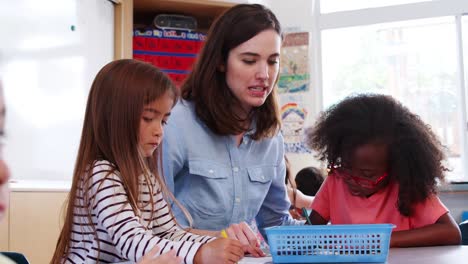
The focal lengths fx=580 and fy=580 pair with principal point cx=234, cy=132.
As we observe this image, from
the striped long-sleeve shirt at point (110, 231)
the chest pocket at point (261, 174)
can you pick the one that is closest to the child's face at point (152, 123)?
the striped long-sleeve shirt at point (110, 231)

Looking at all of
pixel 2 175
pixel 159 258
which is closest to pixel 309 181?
pixel 159 258

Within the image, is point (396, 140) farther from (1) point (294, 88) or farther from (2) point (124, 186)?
(1) point (294, 88)

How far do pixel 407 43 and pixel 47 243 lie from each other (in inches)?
131

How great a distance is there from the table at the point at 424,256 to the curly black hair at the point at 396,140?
18 centimetres

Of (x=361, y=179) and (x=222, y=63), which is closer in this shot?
(x=361, y=179)

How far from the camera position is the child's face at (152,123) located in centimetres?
112

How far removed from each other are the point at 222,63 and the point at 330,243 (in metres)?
0.67

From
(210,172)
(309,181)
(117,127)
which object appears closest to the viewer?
(117,127)

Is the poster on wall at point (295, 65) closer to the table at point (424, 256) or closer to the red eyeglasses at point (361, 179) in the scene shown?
the red eyeglasses at point (361, 179)

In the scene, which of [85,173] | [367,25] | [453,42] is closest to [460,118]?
[453,42]

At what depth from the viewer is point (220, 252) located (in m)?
0.90

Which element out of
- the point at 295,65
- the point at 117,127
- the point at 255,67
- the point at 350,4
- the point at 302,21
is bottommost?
the point at 117,127

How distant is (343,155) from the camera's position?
139cm

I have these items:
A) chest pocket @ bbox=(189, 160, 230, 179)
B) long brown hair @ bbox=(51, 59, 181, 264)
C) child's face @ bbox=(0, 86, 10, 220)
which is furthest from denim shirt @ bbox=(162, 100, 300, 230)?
child's face @ bbox=(0, 86, 10, 220)
